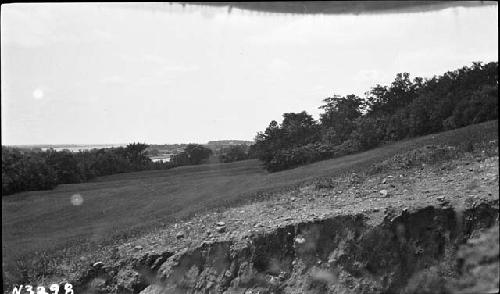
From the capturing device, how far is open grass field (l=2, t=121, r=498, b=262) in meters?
4.27

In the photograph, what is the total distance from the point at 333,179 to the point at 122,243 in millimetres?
2155

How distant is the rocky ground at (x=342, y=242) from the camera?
12.1 feet

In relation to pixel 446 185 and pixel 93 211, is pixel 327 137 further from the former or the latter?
pixel 93 211

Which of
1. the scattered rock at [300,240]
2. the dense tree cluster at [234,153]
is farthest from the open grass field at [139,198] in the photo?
the scattered rock at [300,240]

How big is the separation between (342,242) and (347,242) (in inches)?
1.9

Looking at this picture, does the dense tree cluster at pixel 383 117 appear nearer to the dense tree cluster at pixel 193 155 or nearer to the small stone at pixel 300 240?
the dense tree cluster at pixel 193 155

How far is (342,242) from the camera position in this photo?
4070 millimetres

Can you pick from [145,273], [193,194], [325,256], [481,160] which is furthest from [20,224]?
[481,160]

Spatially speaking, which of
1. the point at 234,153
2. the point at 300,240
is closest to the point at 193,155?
the point at 234,153

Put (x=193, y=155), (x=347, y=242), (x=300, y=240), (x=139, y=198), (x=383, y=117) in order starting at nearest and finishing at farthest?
1. (x=347, y=242)
2. (x=300, y=240)
3. (x=383, y=117)
4. (x=193, y=155)
5. (x=139, y=198)

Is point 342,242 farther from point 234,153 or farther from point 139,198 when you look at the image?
point 139,198

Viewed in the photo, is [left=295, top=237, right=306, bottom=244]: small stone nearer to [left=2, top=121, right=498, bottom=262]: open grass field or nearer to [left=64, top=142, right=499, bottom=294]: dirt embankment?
[left=64, top=142, right=499, bottom=294]: dirt embankment

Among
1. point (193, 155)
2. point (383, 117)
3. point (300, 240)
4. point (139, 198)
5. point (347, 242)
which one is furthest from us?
point (139, 198)

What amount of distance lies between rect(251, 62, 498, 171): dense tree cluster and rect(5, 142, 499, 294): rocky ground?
270 mm
